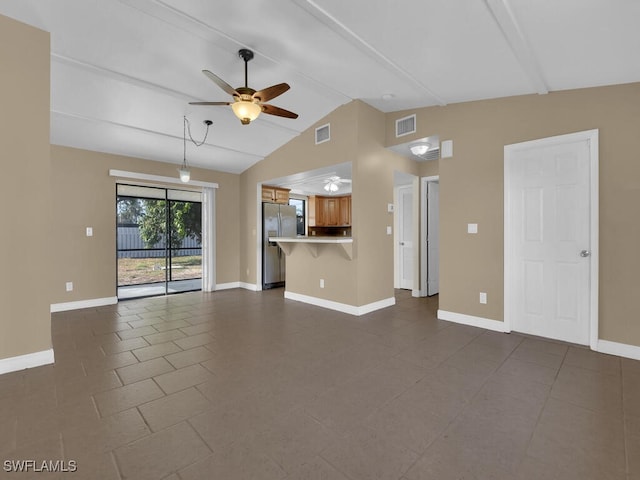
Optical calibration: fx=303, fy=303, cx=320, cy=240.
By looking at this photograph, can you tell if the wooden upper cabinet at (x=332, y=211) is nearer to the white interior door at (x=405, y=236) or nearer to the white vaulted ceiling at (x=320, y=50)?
the white interior door at (x=405, y=236)

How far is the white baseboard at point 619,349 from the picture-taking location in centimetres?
276

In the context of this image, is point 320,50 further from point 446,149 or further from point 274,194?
point 274,194

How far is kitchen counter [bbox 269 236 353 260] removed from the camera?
169 inches

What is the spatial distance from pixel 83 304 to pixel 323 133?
4.66 meters

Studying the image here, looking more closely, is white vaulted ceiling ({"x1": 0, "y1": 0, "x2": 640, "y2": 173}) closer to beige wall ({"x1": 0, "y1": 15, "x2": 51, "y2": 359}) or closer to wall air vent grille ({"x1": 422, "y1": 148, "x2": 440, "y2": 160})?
beige wall ({"x1": 0, "y1": 15, "x2": 51, "y2": 359})

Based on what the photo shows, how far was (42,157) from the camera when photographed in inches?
106

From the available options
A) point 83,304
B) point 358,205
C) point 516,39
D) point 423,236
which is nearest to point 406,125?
point 358,205

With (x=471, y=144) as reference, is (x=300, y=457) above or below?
below

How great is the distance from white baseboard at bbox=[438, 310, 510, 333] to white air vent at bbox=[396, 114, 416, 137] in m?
2.57

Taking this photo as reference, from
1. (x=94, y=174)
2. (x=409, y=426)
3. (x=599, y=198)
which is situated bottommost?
(x=409, y=426)

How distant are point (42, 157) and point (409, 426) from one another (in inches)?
143

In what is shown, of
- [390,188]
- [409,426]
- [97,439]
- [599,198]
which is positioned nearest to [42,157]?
[97,439]

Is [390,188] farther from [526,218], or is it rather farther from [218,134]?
[218,134]

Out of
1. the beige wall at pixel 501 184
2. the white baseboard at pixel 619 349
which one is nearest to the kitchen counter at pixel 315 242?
the beige wall at pixel 501 184
